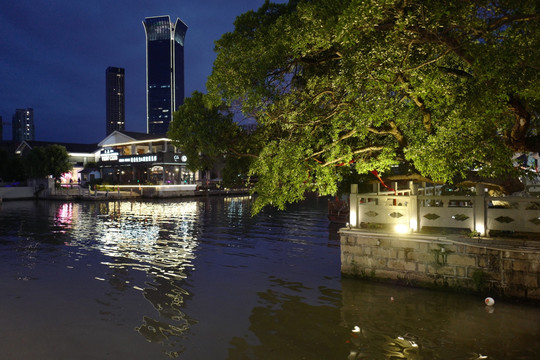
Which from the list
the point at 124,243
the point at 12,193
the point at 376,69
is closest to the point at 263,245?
the point at 124,243

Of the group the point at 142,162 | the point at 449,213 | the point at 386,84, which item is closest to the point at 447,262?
the point at 449,213

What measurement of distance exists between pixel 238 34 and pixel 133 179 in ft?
183

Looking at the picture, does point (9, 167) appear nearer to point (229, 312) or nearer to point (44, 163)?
point (44, 163)

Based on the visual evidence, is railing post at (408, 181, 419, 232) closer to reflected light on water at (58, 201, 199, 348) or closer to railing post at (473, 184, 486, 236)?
railing post at (473, 184, 486, 236)

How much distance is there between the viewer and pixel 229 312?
30.3 feet

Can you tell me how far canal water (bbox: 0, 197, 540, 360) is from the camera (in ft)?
23.8

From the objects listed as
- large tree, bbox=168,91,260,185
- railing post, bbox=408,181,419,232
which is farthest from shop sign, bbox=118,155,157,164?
railing post, bbox=408,181,419,232

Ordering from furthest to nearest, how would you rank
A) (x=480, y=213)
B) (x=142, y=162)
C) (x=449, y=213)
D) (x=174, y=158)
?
1. (x=142, y=162)
2. (x=174, y=158)
3. (x=449, y=213)
4. (x=480, y=213)

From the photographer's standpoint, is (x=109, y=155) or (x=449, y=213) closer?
(x=449, y=213)

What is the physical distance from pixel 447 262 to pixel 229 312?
5885mm

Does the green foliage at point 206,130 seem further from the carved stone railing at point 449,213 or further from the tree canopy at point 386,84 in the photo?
the carved stone railing at point 449,213

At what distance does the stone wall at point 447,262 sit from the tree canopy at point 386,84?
175 centimetres

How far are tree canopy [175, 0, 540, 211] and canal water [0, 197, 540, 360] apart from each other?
3129mm

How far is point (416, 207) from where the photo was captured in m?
10.7
